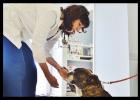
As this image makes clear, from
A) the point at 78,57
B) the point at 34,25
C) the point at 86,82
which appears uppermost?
the point at 34,25

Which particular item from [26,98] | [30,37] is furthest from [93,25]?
[26,98]

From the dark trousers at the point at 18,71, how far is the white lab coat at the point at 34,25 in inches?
1.3

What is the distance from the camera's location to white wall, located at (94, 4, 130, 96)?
129 cm

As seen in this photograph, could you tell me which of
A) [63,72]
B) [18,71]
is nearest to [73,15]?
[63,72]

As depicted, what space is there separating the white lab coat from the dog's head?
0.59 ft

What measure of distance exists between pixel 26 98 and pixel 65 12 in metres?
0.53

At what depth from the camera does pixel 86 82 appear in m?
1.31

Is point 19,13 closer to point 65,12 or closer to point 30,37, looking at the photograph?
point 30,37

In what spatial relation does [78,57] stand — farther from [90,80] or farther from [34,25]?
[34,25]

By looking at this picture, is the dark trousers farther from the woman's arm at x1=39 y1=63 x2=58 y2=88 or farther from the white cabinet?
the white cabinet

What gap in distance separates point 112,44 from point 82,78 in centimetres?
26

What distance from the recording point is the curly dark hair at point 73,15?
1.31 m

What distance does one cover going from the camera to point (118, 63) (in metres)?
1.31

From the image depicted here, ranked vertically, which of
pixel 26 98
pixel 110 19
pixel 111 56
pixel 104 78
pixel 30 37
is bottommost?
pixel 26 98
